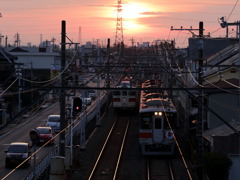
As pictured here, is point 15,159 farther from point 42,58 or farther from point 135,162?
point 42,58

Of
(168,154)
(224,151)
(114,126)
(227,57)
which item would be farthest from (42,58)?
(224,151)

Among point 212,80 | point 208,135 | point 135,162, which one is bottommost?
point 135,162

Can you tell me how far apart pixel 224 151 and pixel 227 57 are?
35.3ft

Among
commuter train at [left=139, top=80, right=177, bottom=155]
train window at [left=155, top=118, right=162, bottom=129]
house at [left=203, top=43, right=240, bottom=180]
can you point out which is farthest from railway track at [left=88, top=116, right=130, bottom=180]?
house at [left=203, top=43, right=240, bottom=180]

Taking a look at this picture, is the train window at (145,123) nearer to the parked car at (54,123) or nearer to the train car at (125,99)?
the parked car at (54,123)

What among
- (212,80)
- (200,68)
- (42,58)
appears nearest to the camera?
(200,68)

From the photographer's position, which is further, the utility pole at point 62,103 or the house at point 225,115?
the house at point 225,115

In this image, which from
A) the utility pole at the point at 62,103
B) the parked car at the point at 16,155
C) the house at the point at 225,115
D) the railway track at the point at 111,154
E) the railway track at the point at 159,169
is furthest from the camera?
the parked car at the point at 16,155

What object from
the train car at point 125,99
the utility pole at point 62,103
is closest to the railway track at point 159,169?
the utility pole at point 62,103

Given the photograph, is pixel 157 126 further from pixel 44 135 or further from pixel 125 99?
pixel 125 99

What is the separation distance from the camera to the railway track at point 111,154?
51.7 ft

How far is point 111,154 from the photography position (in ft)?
A: 64.1

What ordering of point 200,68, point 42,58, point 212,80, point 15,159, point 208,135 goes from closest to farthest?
point 200,68 < point 15,159 < point 208,135 < point 212,80 < point 42,58

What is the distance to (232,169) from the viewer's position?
14.2 m
